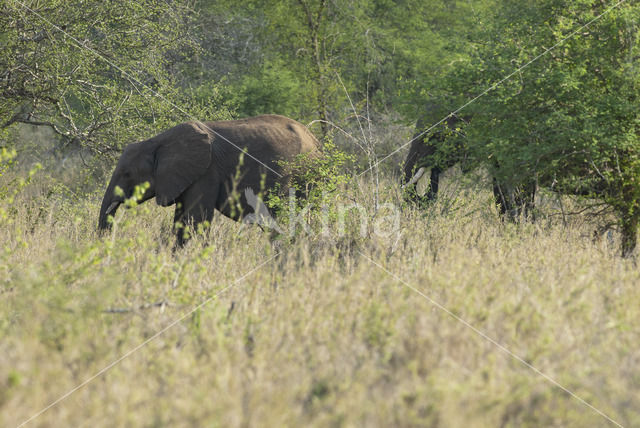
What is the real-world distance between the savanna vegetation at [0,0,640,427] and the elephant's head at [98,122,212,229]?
480mm

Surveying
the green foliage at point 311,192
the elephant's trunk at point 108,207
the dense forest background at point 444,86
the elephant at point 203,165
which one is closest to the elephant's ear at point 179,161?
the elephant at point 203,165

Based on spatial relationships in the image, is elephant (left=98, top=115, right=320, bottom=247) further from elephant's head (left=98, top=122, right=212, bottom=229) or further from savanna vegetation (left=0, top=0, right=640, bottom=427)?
savanna vegetation (left=0, top=0, right=640, bottom=427)

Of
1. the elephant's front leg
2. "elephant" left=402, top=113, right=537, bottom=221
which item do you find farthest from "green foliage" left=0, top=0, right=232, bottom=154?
"elephant" left=402, top=113, right=537, bottom=221

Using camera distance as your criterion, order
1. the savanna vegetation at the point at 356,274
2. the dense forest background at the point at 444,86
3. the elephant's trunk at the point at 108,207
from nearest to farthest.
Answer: the savanna vegetation at the point at 356,274
the dense forest background at the point at 444,86
the elephant's trunk at the point at 108,207

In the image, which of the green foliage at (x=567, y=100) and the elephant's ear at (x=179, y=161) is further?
the elephant's ear at (x=179, y=161)

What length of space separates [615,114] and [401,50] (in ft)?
36.8

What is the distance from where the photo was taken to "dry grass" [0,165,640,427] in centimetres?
309

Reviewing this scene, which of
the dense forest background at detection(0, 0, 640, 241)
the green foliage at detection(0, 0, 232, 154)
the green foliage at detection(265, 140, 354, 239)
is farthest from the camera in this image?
the green foliage at detection(0, 0, 232, 154)

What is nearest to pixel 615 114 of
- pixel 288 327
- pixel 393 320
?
pixel 393 320

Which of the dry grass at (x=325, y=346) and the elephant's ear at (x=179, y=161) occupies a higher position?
the dry grass at (x=325, y=346)

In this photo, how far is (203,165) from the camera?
24.6 feet

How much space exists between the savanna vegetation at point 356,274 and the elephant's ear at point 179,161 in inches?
24.4

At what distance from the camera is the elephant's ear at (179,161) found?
291 inches

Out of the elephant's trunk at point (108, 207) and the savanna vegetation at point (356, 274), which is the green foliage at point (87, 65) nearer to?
the savanna vegetation at point (356, 274)
